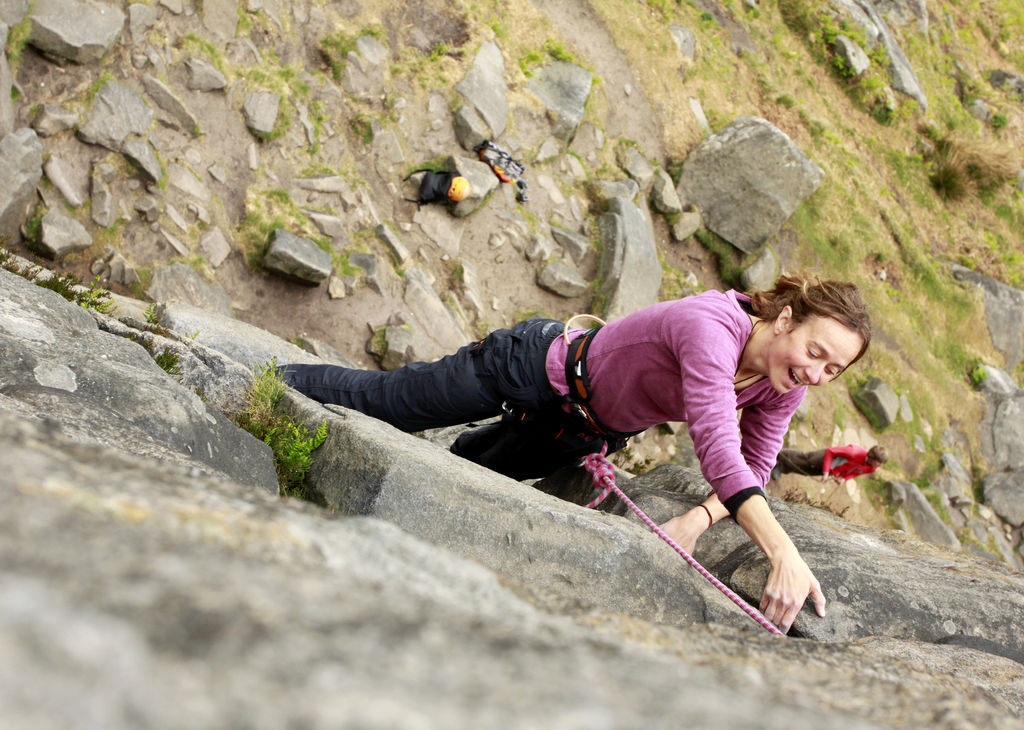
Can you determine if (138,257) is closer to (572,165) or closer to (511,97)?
(511,97)

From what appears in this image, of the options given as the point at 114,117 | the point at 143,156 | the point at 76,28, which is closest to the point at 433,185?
the point at 143,156

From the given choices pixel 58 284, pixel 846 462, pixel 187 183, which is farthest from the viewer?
pixel 846 462

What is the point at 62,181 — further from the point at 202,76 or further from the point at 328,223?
the point at 328,223

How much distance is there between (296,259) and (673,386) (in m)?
5.62

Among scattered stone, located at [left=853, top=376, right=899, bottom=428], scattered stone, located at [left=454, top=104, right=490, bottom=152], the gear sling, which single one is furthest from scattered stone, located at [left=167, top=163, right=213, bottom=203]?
scattered stone, located at [left=853, top=376, right=899, bottom=428]

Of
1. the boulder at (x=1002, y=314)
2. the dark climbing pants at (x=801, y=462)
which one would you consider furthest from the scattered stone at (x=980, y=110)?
the dark climbing pants at (x=801, y=462)

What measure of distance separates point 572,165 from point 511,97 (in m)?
1.54

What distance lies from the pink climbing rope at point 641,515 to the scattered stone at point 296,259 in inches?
188

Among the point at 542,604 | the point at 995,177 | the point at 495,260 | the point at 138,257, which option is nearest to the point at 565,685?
the point at 542,604

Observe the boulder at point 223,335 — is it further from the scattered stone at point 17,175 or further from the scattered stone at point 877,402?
the scattered stone at point 877,402

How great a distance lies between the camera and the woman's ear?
12.2 ft

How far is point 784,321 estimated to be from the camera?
375 centimetres

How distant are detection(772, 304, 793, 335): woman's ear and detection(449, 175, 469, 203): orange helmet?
694 cm

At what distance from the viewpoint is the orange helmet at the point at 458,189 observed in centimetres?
998
